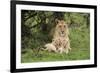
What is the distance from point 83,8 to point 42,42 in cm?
54

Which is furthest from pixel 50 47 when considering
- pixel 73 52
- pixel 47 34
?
pixel 73 52

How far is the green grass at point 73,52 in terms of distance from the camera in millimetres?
1918

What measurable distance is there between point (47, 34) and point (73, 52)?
327 mm

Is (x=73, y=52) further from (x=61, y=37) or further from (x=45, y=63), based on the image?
(x=45, y=63)

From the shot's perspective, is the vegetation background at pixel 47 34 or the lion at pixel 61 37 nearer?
the vegetation background at pixel 47 34

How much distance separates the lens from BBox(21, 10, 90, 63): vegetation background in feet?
6.23

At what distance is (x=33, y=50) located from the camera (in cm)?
192

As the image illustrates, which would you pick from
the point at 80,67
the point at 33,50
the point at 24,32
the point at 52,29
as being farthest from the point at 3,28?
the point at 80,67

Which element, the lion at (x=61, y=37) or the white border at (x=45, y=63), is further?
the lion at (x=61, y=37)

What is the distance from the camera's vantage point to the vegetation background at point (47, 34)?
1.90m

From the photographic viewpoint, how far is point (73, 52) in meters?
2.07

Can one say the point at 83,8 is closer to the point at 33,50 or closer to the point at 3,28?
the point at 33,50

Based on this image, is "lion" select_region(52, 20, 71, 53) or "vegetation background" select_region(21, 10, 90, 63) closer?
"vegetation background" select_region(21, 10, 90, 63)

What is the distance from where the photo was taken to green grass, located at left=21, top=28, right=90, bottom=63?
192 centimetres
